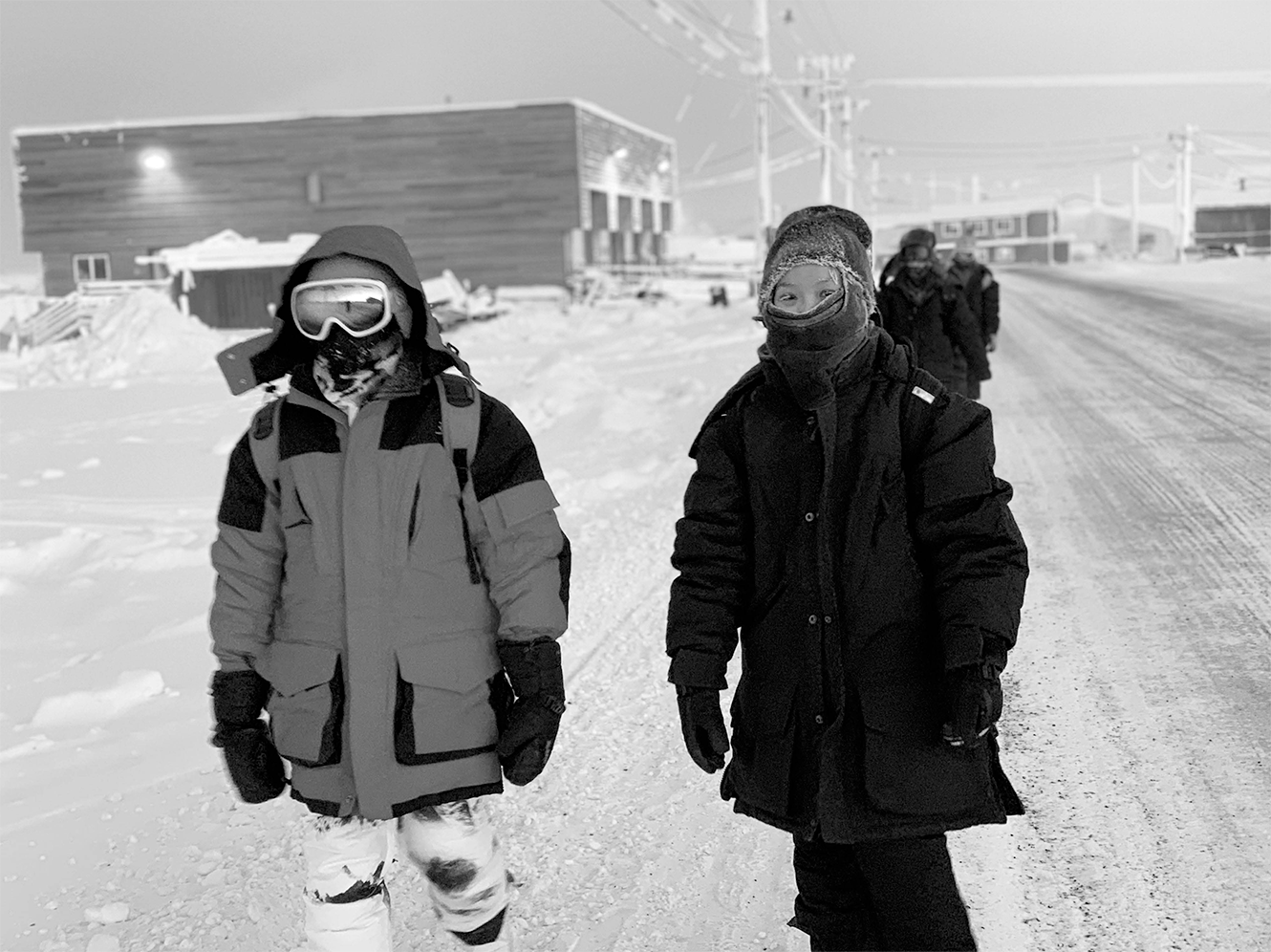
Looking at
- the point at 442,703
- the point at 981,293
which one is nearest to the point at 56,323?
the point at 981,293

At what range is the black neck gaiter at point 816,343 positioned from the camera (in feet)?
7.83

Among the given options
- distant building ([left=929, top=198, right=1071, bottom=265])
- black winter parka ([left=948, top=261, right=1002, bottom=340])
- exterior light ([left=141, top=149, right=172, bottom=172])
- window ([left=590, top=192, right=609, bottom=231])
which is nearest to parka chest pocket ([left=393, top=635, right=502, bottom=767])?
black winter parka ([left=948, top=261, right=1002, bottom=340])

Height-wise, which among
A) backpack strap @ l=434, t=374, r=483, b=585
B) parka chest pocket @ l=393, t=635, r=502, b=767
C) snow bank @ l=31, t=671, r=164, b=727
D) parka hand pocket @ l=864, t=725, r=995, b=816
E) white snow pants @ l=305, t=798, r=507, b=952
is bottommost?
snow bank @ l=31, t=671, r=164, b=727

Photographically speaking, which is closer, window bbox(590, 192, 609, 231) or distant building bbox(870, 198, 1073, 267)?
window bbox(590, 192, 609, 231)

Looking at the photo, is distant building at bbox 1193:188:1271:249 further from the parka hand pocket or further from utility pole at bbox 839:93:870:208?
the parka hand pocket

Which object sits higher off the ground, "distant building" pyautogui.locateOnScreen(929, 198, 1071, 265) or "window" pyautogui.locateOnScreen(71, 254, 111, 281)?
"distant building" pyautogui.locateOnScreen(929, 198, 1071, 265)

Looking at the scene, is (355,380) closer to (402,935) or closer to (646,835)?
(402,935)

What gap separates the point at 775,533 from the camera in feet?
8.02

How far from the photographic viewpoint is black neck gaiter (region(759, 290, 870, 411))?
2.39 metres

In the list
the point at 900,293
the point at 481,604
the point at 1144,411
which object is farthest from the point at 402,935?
the point at 1144,411

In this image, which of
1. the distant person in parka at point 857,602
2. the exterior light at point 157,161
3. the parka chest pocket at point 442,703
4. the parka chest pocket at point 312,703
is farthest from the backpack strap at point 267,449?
the exterior light at point 157,161

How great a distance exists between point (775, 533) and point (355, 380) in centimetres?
93

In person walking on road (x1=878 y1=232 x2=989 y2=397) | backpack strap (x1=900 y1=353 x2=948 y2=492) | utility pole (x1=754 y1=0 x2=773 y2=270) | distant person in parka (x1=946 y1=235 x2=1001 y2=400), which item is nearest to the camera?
backpack strap (x1=900 y1=353 x2=948 y2=492)

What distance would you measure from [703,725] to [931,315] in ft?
21.4
